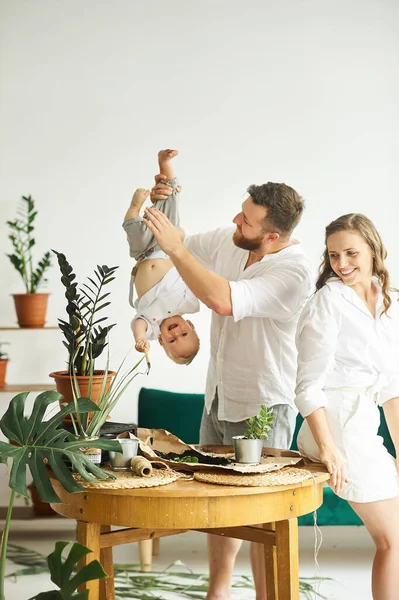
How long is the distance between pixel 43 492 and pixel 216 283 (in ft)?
2.77

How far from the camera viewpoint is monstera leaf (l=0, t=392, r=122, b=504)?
1.85 meters

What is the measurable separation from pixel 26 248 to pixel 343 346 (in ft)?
7.94

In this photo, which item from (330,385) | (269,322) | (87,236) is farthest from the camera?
(87,236)

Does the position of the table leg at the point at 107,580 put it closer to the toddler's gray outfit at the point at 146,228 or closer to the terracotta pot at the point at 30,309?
the toddler's gray outfit at the point at 146,228

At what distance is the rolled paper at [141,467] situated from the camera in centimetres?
195

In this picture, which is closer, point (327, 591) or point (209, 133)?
point (327, 591)

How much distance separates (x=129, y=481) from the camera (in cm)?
190

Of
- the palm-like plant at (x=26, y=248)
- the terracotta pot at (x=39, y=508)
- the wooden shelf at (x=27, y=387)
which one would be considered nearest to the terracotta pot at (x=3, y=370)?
the wooden shelf at (x=27, y=387)

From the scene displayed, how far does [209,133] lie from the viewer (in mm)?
4227

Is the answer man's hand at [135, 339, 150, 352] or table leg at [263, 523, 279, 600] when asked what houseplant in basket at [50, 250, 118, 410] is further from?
table leg at [263, 523, 279, 600]

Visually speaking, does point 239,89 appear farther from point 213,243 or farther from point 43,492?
point 43,492

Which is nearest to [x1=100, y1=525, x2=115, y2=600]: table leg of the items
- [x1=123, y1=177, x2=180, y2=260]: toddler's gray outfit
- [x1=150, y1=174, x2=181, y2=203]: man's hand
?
[x1=123, y1=177, x2=180, y2=260]: toddler's gray outfit

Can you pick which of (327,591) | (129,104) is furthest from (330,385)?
(129,104)

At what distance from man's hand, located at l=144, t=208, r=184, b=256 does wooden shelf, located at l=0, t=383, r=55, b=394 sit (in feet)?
5.63
